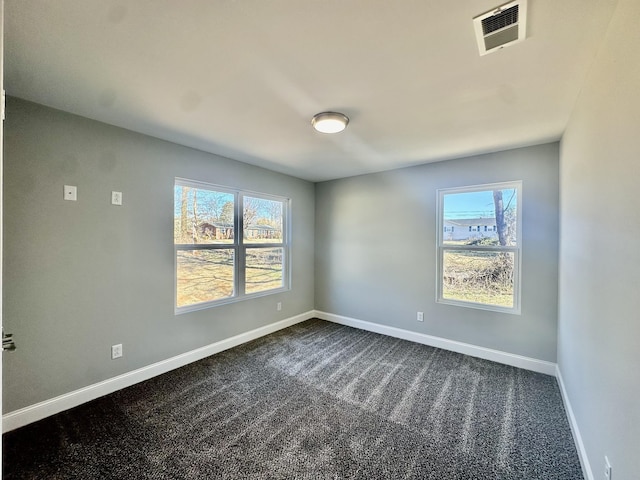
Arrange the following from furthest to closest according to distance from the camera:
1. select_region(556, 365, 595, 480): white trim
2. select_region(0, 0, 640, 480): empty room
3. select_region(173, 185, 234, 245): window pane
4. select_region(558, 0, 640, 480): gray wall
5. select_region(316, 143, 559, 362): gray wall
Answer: select_region(173, 185, 234, 245): window pane, select_region(316, 143, 559, 362): gray wall, select_region(556, 365, 595, 480): white trim, select_region(0, 0, 640, 480): empty room, select_region(558, 0, 640, 480): gray wall

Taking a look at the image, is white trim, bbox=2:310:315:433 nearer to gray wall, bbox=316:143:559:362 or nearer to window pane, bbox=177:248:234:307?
window pane, bbox=177:248:234:307

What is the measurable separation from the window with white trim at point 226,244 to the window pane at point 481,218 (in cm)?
241

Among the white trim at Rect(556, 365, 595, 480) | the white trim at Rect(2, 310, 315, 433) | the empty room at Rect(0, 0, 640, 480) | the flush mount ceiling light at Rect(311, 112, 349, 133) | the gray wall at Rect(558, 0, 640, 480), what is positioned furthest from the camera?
the flush mount ceiling light at Rect(311, 112, 349, 133)

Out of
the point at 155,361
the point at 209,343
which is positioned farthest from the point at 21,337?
the point at 209,343

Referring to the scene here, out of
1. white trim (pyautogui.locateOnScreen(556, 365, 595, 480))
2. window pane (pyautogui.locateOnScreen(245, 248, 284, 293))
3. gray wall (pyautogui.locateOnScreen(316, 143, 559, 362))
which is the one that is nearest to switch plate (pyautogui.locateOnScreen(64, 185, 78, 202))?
window pane (pyautogui.locateOnScreen(245, 248, 284, 293))

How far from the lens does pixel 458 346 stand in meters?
3.53

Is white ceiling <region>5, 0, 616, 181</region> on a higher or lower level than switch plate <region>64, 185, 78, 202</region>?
higher

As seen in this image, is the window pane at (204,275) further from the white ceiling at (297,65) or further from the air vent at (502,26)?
the air vent at (502,26)

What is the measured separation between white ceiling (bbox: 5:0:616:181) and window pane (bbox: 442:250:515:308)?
4.56 feet

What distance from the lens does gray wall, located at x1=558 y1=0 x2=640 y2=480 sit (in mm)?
1200

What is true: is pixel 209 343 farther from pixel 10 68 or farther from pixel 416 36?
pixel 416 36

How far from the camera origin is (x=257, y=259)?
4.11m

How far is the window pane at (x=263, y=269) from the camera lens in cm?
398

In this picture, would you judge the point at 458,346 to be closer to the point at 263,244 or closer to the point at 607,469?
the point at 607,469
